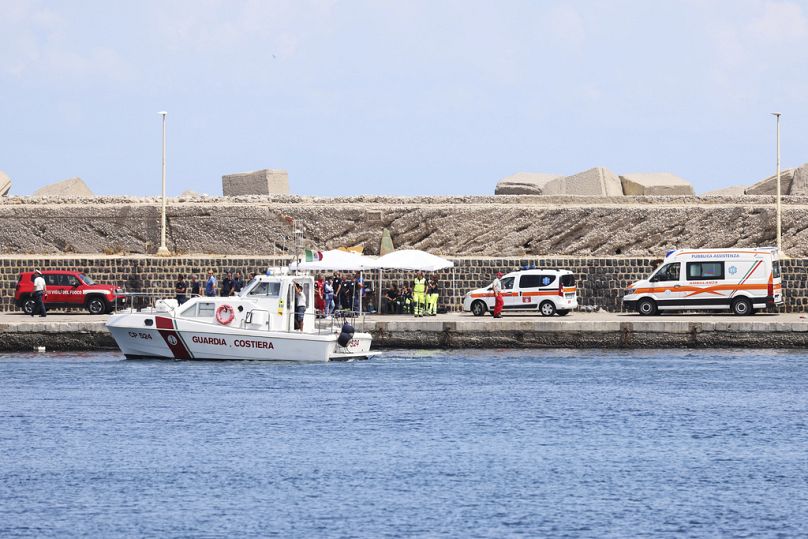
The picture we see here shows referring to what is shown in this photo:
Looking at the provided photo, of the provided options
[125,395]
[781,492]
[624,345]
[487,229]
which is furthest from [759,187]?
[781,492]

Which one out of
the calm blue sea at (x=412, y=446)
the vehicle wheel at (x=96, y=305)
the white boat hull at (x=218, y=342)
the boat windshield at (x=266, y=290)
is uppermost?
the boat windshield at (x=266, y=290)

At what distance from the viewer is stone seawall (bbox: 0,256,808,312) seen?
130 ft

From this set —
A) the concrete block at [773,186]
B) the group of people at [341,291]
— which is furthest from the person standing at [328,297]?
the concrete block at [773,186]

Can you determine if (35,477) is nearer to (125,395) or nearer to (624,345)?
(125,395)

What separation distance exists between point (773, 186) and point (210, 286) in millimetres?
19912

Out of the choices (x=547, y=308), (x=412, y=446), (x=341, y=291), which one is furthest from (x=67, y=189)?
(x=412, y=446)

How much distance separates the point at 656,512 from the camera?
66.7ft

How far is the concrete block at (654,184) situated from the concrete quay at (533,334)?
1337 cm

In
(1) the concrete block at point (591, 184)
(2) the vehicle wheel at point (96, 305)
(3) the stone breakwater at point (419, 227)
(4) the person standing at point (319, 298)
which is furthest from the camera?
(1) the concrete block at point (591, 184)

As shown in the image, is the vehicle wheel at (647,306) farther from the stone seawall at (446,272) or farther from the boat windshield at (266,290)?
the boat windshield at (266,290)

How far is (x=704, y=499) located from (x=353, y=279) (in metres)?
19.3

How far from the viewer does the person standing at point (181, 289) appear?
37609 millimetres

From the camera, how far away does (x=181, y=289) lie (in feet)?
127

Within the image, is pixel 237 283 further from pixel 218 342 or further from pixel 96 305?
pixel 218 342
